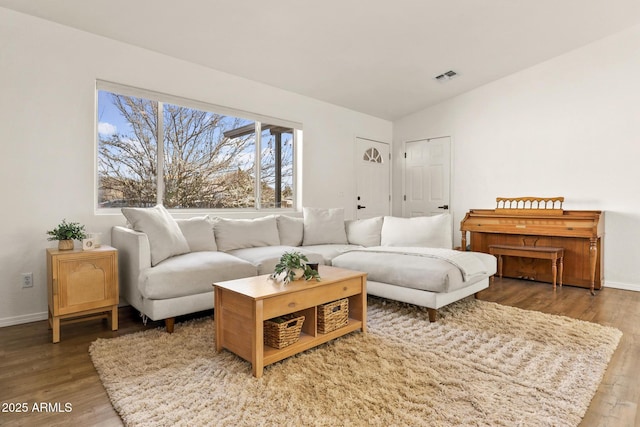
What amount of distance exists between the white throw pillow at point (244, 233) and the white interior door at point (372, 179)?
2104 mm

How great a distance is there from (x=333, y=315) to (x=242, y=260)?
106 cm

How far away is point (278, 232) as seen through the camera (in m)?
4.05

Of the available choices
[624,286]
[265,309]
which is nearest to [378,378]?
[265,309]

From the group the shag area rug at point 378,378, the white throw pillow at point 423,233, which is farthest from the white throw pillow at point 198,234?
the white throw pillow at point 423,233

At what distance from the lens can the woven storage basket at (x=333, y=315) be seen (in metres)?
2.27

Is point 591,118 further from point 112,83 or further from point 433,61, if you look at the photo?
point 112,83

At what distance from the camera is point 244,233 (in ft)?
12.1

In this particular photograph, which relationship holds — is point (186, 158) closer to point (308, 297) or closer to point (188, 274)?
point (188, 274)

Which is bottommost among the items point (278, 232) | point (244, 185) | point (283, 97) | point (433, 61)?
point (278, 232)

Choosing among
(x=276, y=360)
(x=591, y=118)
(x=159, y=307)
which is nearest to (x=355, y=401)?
(x=276, y=360)

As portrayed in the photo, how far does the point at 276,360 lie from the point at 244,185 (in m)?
2.79

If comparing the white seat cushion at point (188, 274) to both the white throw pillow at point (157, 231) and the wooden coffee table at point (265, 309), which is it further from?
the wooden coffee table at point (265, 309)

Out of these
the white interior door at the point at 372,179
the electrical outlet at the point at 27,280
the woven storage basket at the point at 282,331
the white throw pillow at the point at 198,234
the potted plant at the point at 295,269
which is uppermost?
the white interior door at the point at 372,179

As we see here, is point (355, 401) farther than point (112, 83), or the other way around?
point (112, 83)
